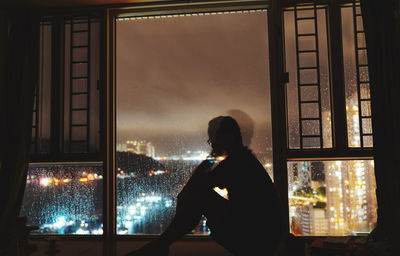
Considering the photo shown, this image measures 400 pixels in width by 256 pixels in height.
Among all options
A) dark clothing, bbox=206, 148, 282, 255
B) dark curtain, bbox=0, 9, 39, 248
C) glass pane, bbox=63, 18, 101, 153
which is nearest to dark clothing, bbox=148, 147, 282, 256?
dark clothing, bbox=206, 148, 282, 255

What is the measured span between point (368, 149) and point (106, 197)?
2092 mm

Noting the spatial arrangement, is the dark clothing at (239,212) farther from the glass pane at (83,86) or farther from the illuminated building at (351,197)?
the glass pane at (83,86)

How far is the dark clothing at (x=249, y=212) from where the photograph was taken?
1.51 meters

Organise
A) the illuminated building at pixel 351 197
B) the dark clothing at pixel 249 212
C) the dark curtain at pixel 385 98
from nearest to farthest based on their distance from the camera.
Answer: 1. the dark clothing at pixel 249 212
2. the dark curtain at pixel 385 98
3. the illuminated building at pixel 351 197

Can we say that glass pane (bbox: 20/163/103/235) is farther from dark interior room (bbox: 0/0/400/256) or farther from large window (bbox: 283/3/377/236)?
large window (bbox: 283/3/377/236)

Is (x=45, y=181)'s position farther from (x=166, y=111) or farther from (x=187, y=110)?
(x=187, y=110)

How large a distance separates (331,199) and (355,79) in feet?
3.19

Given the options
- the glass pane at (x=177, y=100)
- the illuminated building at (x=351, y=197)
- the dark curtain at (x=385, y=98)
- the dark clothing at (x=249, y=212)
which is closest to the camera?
the dark clothing at (x=249, y=212)

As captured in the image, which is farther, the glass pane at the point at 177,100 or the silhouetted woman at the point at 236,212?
the glass pane at the point at 177,100

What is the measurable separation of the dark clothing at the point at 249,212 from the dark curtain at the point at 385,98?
2.95ft

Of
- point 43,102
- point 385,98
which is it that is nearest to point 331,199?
point 385,98

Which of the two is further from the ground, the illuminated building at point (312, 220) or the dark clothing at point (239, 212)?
the dark clothing at point (239, 212)

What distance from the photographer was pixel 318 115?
247cm

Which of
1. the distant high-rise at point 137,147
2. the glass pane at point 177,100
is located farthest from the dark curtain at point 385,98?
the distant high-rise at point 137,147
